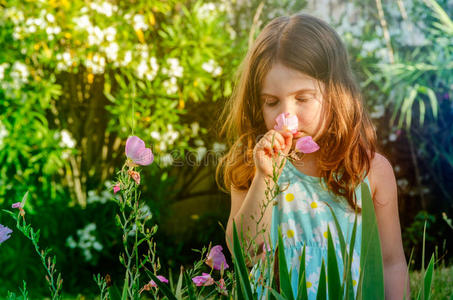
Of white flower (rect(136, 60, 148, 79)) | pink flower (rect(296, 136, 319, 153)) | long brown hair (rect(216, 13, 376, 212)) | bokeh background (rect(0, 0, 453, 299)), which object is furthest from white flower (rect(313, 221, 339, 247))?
white flower (rect(136, 60, 148, 79))

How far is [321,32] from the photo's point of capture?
1701mm

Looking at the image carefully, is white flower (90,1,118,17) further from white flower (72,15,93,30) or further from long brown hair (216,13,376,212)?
long brown hair (216,13,376,212)

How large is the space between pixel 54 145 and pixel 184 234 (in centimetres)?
128

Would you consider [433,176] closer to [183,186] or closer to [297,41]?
[183,186]

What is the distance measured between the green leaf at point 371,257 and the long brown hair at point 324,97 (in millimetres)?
803

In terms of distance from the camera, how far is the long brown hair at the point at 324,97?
5.22 ft

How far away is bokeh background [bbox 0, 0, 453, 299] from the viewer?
330 cm

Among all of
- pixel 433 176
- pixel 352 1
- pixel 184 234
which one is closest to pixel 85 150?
pixel 184 234

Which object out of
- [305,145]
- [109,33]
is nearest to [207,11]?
[109,33]

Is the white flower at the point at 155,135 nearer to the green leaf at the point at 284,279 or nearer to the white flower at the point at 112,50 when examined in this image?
the white flower at the point at 112,50

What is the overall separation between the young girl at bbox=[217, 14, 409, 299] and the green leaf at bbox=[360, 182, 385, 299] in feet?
2.34

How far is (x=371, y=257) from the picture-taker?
2.42ft

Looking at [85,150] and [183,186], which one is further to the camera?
[183,186]

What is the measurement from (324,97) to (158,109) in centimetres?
203
